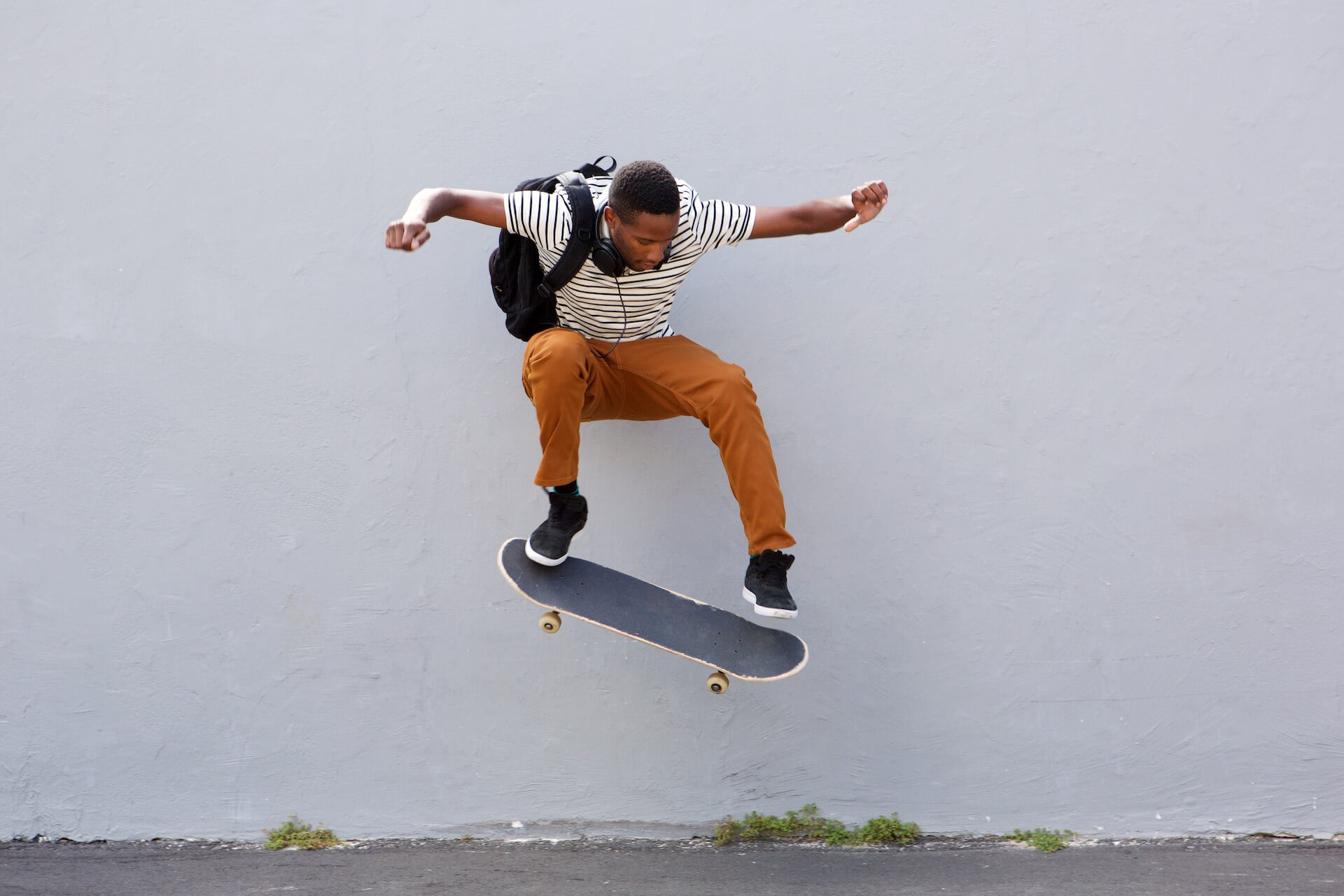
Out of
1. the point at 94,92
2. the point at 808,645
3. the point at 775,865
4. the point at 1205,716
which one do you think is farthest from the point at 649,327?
the point at 1205,716

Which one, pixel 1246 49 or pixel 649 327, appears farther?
pixel 1246 49

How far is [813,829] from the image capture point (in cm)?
316

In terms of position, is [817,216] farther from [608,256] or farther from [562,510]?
[562,510]

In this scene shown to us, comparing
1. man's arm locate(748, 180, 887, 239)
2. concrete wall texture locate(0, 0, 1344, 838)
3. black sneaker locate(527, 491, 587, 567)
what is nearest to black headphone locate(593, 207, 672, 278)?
man's arm locate(748, 180, 887, 239)

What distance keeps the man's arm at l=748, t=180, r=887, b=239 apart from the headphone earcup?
0.40 m

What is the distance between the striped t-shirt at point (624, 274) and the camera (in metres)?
2.56

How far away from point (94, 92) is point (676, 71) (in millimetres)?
1855

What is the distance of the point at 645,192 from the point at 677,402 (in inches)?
24.3

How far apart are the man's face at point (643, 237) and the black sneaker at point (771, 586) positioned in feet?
2.82

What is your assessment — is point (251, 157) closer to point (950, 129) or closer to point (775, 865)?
point (950, 129)

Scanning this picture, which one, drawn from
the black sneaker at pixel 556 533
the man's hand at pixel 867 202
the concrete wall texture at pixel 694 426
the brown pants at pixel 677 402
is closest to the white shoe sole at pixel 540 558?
the black sneaker at pixel 556 533

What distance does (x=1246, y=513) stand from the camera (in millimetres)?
3154

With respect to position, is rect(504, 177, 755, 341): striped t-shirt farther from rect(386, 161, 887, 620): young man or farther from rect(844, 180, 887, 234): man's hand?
rect(844, 180, 887, 234): man's hand

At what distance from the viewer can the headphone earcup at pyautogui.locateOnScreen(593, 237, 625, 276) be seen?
101 inches
